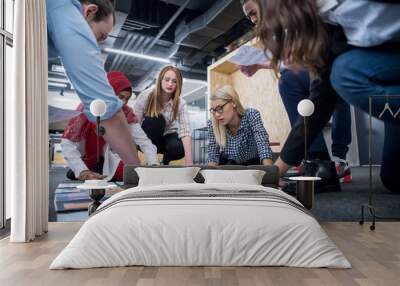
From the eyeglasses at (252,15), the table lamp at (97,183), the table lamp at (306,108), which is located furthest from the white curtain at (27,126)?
the table lamp at (306,108)

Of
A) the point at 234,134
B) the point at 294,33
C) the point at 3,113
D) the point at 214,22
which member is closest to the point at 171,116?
the point at 234,134

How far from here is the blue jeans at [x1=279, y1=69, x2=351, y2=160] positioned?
180 inches

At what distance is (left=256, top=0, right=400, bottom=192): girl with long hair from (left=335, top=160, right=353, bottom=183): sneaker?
0.38 meters

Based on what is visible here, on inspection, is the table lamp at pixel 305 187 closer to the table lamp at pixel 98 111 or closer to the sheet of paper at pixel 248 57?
the sheet of paper at pixel 248 57

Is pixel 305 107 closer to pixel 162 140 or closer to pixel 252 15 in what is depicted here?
pixel 252 15

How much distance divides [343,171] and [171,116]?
2.14m


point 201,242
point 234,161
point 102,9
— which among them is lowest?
point 201,242

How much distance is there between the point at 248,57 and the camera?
4.73 meters

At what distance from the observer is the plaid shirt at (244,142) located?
4777mm

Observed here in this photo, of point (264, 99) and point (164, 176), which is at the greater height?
point (264, 99)

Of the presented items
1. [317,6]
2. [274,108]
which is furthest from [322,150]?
[317,6]

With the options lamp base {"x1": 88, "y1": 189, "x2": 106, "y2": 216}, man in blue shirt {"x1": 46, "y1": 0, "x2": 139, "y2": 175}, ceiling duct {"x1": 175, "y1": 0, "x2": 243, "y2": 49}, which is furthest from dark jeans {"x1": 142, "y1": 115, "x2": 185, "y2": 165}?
ceiling duct {"x1": 175, "y1": 0, "x2": 243, "y2": 49}

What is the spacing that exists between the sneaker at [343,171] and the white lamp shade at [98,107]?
9.17 feet

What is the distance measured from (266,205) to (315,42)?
7.26 ft
